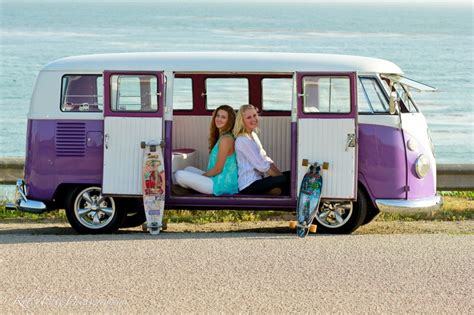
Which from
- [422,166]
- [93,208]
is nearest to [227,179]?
[93,208]

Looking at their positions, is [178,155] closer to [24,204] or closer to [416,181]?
[24,204]

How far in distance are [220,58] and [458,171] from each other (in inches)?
168

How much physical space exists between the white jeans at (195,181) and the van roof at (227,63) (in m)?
1.06

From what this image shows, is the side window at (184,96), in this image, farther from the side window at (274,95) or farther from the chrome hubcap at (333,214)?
the chrome hubcap at (333,214)

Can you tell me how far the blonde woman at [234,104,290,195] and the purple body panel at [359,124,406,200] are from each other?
2.70 ft

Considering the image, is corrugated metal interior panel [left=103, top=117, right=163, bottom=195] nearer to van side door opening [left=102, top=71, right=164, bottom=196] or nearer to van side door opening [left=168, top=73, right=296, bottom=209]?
van side door opening [left=102, top=71, right=164, bottom=196]

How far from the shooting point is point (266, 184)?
13773 millimetres

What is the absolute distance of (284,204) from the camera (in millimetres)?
13719

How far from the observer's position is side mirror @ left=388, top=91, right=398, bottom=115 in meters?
13.4

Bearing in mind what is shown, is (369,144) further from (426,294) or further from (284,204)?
(426,294)

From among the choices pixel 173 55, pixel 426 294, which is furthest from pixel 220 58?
pixel 426 294

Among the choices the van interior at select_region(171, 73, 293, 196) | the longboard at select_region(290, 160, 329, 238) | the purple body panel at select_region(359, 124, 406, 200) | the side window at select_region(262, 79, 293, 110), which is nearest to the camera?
the longboard at select_region(290, 160, 329, 238)

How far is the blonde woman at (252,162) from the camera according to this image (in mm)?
13742

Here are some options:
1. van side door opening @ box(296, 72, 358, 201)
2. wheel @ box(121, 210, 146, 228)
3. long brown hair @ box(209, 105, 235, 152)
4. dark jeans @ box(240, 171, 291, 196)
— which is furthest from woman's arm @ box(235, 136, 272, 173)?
wheel @ box(121, 210, 146, 228)
